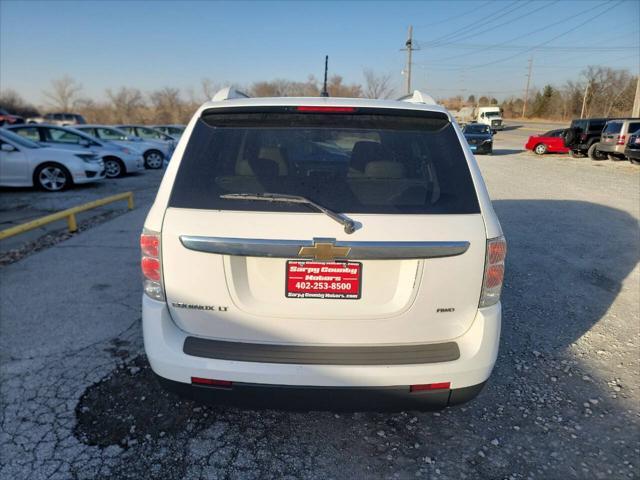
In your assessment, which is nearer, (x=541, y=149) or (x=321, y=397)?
(x=321, y=397)

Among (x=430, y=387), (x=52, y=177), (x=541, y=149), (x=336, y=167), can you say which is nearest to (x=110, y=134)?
(x=52, y=177)

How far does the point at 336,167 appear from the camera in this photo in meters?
2.47

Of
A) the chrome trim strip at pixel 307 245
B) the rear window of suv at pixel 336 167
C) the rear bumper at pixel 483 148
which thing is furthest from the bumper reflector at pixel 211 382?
the rear bumper at pixel 483 148

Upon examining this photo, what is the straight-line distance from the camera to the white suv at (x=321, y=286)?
1.92 m

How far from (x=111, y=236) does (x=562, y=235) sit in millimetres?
7214

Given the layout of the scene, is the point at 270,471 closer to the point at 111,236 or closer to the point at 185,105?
the point at 111,236

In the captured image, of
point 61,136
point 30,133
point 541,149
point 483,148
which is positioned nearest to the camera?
point 30,133

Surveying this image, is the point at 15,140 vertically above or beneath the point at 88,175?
above

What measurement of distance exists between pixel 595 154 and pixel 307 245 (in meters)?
23.9

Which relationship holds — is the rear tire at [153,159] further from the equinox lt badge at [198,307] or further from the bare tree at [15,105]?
the bare tree at [15,105]

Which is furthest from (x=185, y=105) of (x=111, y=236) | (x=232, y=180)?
(x=232, y=180)

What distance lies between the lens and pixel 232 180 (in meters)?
2.13

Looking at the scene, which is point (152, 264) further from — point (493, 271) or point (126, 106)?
point (126, 106)

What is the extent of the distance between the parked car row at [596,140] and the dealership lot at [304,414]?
16929mm
